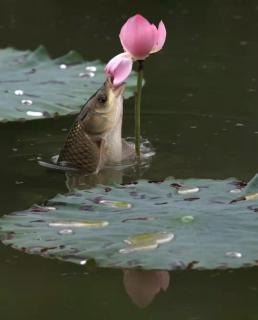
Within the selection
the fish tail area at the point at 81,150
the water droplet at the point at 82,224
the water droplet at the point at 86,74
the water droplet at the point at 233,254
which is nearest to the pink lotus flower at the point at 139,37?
the fish tail area at the point at 81,150

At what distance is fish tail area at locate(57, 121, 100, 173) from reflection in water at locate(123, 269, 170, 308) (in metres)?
0.81

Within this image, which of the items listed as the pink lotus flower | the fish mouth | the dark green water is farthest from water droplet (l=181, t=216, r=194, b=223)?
the fish mouth

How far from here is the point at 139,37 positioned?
236 centimetres

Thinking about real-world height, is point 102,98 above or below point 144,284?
above

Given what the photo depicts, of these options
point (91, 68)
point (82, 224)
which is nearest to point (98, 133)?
point (82, 224)

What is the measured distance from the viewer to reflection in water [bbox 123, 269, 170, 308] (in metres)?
1.73

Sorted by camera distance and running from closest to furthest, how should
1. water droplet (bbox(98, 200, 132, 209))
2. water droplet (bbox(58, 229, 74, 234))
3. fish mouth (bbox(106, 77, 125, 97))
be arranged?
water droplet (bbox(58, 229, 74, 234)) → water droplet (bbox(98, 200, 132, 209)) → fish mouth (bbox(106, 77, 125, 97))

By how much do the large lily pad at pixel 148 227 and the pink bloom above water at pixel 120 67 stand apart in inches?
18.4

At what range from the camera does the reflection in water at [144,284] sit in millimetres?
1734

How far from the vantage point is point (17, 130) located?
3.17 metres

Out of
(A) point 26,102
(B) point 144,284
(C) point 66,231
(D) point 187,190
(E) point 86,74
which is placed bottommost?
(B) point 144,284

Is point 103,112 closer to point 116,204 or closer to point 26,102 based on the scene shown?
point 26,102

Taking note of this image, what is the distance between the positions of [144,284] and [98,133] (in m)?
0.89

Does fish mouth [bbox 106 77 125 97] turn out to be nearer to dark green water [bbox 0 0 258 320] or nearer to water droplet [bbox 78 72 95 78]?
dark green water [bbox 0 0 258 320]
